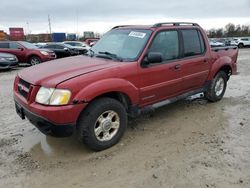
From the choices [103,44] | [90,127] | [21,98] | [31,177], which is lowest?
[31,177]

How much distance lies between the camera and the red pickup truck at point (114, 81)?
3.42 meters

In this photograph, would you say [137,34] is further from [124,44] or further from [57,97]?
[57,97]

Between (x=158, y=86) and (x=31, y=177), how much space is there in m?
2.52

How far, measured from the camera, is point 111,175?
3311 mm

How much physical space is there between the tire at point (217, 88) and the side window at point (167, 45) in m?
1.75

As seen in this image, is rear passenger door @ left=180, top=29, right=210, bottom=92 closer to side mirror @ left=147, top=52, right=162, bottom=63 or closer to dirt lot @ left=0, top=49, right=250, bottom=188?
dirt lot @ left=0, top=49, right=250, bottom=188

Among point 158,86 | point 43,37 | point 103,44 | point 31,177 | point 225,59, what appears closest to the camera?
point 31,177

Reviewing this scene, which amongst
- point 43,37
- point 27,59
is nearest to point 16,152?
point 27,59

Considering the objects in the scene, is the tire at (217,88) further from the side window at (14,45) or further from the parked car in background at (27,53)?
the side window at (14,45)

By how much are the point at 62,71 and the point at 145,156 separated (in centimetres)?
175

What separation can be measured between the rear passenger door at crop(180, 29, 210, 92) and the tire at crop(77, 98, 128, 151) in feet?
5.69

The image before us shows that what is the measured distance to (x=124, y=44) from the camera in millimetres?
4535

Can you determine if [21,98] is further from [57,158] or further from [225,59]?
[225,59]

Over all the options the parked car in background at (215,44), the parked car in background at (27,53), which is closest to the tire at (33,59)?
the parked car in background at (27,53)
